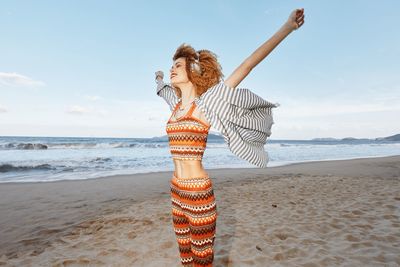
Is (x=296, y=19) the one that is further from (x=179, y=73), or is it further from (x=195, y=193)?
(x=195, y=193)

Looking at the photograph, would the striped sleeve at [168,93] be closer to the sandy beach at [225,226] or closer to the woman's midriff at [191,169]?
the woman's midriff at [191,169]

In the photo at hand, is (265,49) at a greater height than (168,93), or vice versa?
(265,49)

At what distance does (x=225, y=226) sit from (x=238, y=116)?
3.88 metres

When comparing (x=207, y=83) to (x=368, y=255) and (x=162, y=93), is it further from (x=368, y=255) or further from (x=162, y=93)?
(x=368, y=255)

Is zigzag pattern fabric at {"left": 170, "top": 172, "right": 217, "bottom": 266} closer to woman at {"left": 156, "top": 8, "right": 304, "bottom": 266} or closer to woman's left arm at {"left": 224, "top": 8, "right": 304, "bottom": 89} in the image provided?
woman at {"left": 156, "top": 8, "right": 304, "bottom": 266}

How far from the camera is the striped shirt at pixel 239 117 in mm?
→ 1973

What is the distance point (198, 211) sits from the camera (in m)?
2.07

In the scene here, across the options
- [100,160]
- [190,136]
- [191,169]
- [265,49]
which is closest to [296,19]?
[265,49]

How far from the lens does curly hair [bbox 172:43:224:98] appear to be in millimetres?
2273

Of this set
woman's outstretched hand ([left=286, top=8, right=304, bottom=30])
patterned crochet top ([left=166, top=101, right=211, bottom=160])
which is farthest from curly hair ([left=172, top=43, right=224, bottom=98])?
woman's outstretched hand ([left=286, top=8, right=304, bottom=30])

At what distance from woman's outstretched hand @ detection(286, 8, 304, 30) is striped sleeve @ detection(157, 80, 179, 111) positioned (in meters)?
1.36

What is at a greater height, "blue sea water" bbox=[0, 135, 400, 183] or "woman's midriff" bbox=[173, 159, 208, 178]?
"woman's midriff" bbox=[173, 159, 208, 178]

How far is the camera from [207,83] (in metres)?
2.28

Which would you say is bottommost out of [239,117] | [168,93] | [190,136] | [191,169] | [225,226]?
[225,226]
